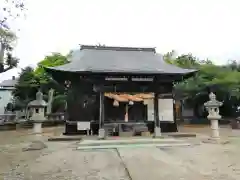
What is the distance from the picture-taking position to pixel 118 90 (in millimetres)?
12992

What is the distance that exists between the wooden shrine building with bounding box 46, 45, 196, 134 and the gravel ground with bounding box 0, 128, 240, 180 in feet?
12.5

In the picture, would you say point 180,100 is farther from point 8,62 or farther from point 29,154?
point 29,154

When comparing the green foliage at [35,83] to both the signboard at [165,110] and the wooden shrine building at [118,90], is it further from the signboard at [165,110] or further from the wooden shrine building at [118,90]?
the signboard at [165,110]

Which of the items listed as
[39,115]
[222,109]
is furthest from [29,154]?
[222,109]

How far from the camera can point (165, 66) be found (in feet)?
46.8

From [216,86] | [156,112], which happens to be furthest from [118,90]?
[216,86]

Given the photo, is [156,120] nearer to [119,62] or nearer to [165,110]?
[165,110]

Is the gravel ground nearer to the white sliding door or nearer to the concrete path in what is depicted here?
the concrete path

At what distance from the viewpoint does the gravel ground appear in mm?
5699

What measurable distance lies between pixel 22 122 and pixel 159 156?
1501 centimetres

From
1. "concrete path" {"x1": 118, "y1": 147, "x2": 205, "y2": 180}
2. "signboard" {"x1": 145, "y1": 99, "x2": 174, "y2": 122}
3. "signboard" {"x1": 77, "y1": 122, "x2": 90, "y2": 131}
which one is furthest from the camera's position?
"signboard" {"x1": 145, "y1": 99, "x2": 174, "y2": 122}

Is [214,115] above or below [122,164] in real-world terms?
above

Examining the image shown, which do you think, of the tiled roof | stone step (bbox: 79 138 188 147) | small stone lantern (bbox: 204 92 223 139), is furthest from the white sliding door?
stone step (bbox: 79 138 188 147)

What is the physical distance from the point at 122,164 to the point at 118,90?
652cm
